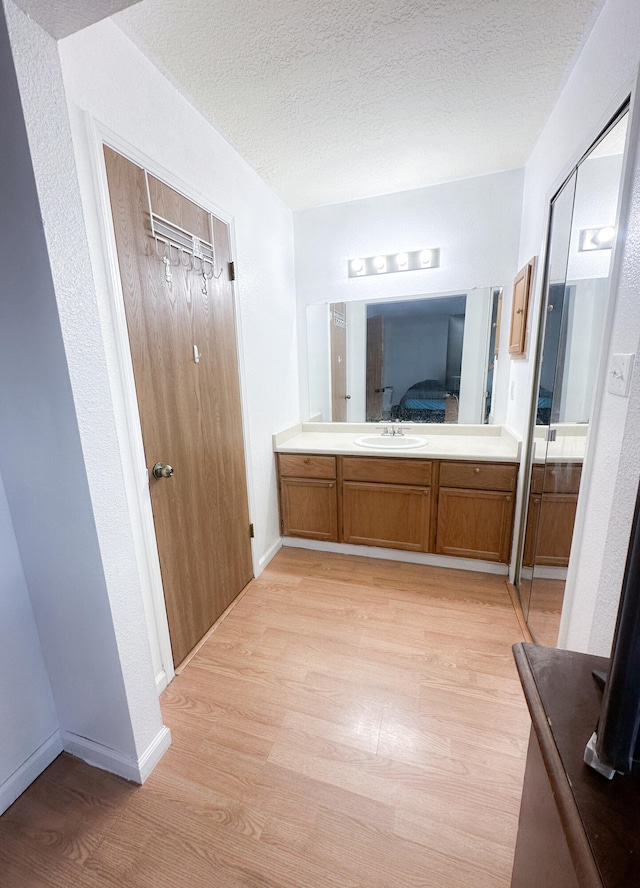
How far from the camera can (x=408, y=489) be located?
226cm

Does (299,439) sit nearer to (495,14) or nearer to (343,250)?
(343,250)

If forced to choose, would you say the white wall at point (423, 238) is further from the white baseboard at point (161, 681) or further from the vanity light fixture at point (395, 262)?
the white baseboard at point (161, 681)

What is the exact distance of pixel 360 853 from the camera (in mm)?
986

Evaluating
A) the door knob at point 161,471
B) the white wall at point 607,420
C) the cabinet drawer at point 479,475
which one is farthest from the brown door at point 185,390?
the white wall at point 607,420

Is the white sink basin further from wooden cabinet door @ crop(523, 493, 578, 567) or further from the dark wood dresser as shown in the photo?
the dark wood dresser

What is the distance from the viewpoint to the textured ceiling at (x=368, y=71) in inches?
46.9

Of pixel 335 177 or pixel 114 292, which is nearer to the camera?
pixel 114 292

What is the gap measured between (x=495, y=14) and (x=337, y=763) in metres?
2.67

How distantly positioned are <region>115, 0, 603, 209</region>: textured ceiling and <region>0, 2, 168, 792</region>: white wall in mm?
750

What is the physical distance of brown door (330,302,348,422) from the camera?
8.83 ft

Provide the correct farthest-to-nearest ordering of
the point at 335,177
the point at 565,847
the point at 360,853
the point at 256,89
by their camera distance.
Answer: the point at 335,177 → the point at 256,89 → the point at 360,853 → the point at 565,847

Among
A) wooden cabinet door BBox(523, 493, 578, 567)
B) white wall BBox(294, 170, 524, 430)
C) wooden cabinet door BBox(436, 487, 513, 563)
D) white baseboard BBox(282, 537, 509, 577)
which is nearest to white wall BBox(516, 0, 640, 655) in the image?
wooden cabinet door BBox(523, 493, 578, 567)

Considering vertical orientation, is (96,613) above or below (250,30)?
below

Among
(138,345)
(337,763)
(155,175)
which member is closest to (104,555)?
(138,345)
